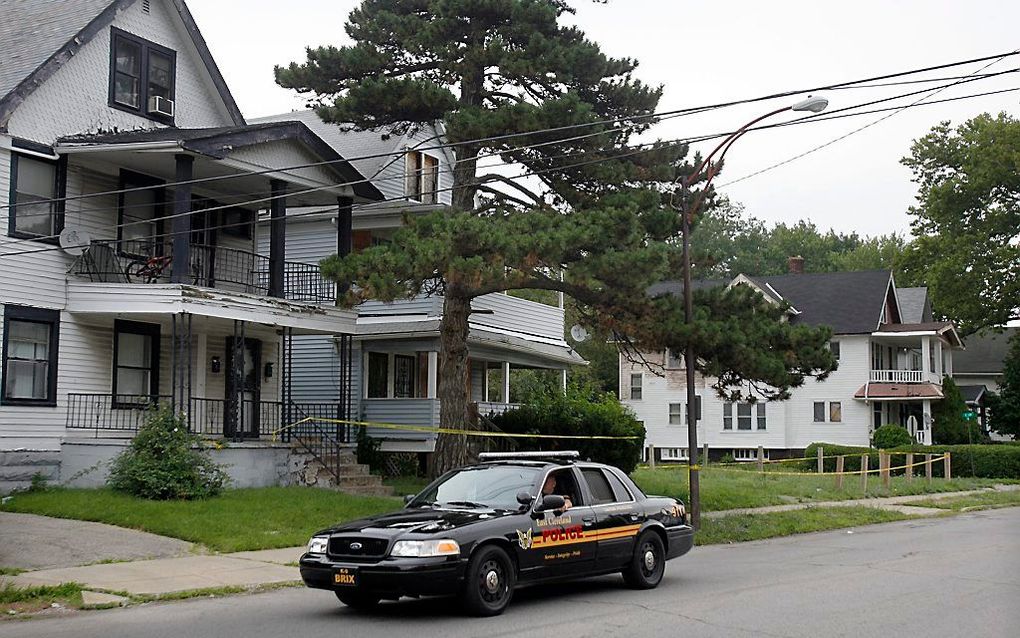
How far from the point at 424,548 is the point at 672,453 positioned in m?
47.7

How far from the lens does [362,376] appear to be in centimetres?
3139

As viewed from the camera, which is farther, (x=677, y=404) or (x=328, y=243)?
(x=677, y=404)

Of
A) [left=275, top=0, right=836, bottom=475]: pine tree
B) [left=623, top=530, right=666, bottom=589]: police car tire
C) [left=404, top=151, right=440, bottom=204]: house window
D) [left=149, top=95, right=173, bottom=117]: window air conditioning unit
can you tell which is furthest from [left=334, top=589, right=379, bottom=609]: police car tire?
[left=404, top=151, right=440, bottom=204]: house window

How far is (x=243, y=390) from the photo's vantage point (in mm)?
25750

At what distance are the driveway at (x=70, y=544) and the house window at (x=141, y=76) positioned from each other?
10.3 meters

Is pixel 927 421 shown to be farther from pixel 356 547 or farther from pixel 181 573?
pixel 356 547

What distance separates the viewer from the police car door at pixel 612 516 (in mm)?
13141

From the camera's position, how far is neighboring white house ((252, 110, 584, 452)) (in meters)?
30.2

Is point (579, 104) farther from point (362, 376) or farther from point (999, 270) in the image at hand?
point (999, 270)

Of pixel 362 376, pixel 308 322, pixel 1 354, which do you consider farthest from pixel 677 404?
pixel 1 354

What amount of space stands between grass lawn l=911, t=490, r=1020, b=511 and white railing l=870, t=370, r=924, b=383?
19022 millimetres

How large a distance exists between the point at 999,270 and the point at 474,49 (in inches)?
1642

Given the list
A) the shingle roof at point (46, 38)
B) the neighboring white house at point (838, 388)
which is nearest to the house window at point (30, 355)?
the shingle roof at point (46, 38)

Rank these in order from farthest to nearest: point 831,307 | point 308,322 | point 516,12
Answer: point 831,307 < point 308,322 < point 516,12
